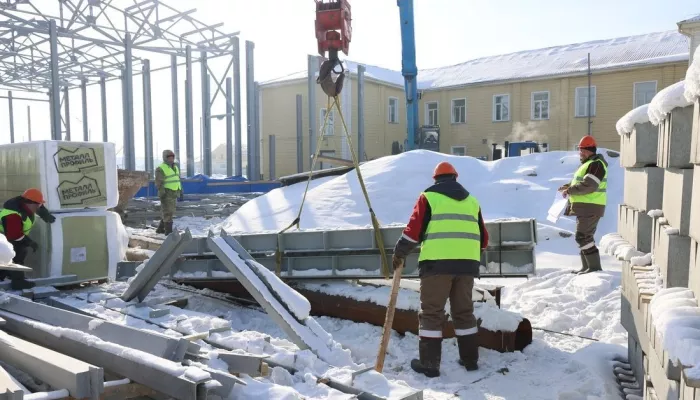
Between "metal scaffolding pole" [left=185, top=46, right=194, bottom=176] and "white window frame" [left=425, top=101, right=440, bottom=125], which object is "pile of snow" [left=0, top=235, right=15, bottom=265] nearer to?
"metal scaffolding pole" [left=185, top=46, right=194, bottom=176]

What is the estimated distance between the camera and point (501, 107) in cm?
2731

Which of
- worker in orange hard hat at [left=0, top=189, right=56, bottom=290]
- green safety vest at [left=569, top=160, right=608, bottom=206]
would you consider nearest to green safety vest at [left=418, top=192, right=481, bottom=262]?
green safety vest at [left=569, top=160, right=608, bottom=206]

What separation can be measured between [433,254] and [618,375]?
174 centimetres

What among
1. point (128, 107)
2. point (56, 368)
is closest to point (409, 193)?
point (56, 368)

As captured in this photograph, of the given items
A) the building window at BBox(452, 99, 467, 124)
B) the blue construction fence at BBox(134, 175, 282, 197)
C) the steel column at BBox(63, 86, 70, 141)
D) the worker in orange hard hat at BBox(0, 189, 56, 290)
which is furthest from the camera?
the building window at BBox(452, 99, 467, 124)

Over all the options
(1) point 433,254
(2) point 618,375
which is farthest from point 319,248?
(2) point 618,375

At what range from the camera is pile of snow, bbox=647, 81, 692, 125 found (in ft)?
9.14

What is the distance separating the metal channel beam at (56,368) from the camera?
2.80 metres

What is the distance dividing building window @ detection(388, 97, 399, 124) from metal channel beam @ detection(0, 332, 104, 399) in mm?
26959

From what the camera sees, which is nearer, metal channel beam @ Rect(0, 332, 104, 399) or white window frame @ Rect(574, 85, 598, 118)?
metal channel beam @ Rect(0, 332, 104, 399)

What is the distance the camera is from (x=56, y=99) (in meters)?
14.4

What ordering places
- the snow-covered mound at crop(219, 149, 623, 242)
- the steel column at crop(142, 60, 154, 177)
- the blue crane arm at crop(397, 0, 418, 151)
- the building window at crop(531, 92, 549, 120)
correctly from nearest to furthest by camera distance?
the snow-covered mound at crop(219, 149, 623, 242), the blue crane arm at crop(397, 0, 418, 151), the steel column at crop(142, 60, 154, 177), the building window at crop(531, 92, 549, 120)

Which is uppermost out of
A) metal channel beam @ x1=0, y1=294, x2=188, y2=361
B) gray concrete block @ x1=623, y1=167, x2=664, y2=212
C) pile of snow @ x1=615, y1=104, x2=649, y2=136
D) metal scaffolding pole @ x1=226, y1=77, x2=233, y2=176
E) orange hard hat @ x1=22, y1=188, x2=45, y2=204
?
metal scaffolding pole @ x1=226, y1=77, x2=233, y2=176

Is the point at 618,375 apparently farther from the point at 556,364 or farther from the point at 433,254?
the point at 433,254
